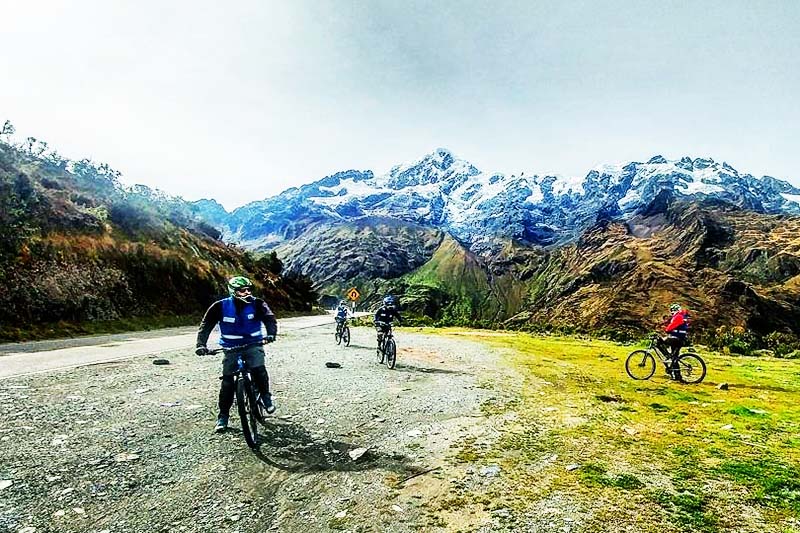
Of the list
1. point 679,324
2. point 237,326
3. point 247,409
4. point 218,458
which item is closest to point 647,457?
point 247,409

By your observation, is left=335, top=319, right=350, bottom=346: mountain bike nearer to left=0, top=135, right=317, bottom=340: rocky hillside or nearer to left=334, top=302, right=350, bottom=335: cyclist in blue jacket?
left=334, top=302, right=350, bottom=335: cyclist in blue jacket

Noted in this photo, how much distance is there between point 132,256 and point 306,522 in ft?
148

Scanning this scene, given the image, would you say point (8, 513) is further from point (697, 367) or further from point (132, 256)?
point (132, 256)

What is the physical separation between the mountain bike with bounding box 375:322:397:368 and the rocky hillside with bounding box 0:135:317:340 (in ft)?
65.3

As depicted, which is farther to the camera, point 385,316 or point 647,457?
point 385,316

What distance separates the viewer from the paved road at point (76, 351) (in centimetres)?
1709

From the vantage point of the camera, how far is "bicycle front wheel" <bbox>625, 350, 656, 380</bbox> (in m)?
18.5

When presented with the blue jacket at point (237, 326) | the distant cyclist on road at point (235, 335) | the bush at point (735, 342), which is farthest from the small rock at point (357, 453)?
the bush at point (735, 342)

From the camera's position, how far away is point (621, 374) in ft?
64.2

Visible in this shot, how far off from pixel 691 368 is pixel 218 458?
649 inches

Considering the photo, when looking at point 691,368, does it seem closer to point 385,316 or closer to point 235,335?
point 385,316

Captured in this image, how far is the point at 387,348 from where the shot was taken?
68.2ft

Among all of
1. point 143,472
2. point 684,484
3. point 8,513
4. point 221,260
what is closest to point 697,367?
point 684,484

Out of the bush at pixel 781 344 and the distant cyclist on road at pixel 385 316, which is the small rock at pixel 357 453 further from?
the bush at pixel 781 344
